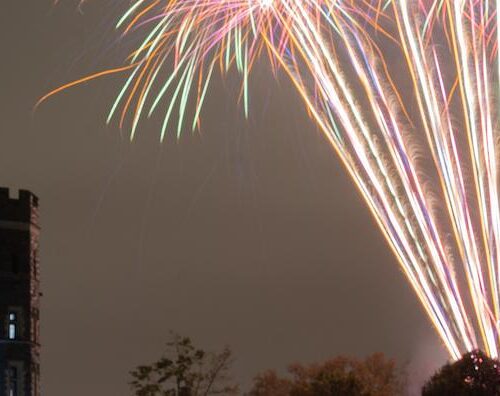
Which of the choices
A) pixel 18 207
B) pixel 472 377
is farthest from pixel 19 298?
pixel 472 377

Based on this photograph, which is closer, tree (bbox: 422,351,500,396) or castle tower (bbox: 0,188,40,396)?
tree (bbox: 422,351,500,396)

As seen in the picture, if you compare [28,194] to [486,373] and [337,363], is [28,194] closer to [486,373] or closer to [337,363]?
[337,363]

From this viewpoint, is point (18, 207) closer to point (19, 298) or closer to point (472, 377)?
point (19, 298)

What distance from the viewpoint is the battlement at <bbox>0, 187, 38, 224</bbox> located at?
66.3 meters

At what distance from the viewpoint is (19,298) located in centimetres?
6594

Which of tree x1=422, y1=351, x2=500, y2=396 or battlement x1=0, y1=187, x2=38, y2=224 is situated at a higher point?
battlement x1=0, y1=187, x2=38, y2=224

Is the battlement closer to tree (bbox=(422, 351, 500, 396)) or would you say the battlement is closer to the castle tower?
the castle tower

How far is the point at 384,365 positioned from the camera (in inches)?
3351

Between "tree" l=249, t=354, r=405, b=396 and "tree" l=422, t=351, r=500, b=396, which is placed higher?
"tree" l=249, t=354, r=405, b=396

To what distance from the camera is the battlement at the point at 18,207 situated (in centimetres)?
6631

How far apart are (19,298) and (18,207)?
4551mm

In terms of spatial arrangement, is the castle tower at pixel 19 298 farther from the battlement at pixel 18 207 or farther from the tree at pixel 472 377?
the tree at pixel 472 377

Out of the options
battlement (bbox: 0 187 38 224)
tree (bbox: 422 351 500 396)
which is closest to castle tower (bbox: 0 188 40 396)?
battlement (bbox: 0 187 38 224)

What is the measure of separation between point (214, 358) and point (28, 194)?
40.0 feet
